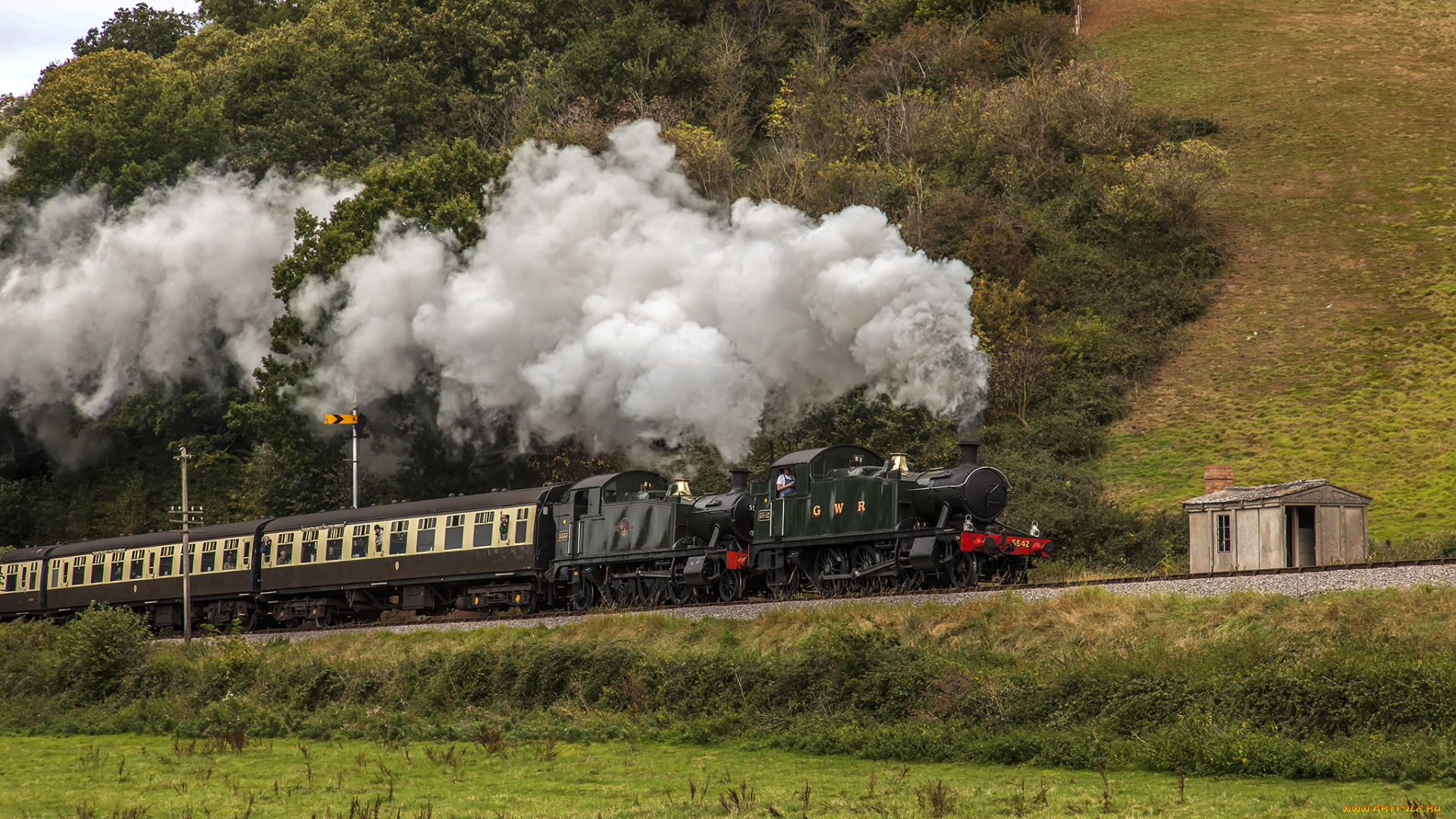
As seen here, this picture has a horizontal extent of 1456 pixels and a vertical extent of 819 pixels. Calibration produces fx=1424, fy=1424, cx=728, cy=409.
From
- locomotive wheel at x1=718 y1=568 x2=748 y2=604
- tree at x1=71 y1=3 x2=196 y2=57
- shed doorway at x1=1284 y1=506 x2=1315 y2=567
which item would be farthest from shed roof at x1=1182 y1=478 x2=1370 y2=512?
tree at x1=71 y1=3 x2=196 y2=57

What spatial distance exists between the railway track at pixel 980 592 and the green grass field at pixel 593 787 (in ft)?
16.9

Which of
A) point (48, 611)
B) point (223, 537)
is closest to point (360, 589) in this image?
point (223, 537)

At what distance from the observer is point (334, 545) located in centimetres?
3691

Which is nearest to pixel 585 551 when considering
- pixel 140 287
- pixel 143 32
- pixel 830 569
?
pixel 830 569

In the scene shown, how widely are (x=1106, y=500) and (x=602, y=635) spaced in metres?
17.7

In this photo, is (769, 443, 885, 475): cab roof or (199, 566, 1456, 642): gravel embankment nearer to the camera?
(199, 566, 1456, 642): gravel embankment

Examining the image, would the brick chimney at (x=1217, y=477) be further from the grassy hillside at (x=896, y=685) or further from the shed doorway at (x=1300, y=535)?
the grassy hillside at (x=896, y=685)

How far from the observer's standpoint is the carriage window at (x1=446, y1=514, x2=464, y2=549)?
34312 mm

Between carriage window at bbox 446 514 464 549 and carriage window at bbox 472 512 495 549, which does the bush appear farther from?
carriage window at bbox 472 512 495 549

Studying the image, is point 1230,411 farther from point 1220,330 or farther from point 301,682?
point 301,682

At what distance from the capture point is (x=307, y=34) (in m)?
77.1

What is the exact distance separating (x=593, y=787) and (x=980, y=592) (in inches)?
354

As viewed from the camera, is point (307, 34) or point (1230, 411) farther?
point (307, 34)

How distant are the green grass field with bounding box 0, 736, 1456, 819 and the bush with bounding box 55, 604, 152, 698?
761 centimetres
